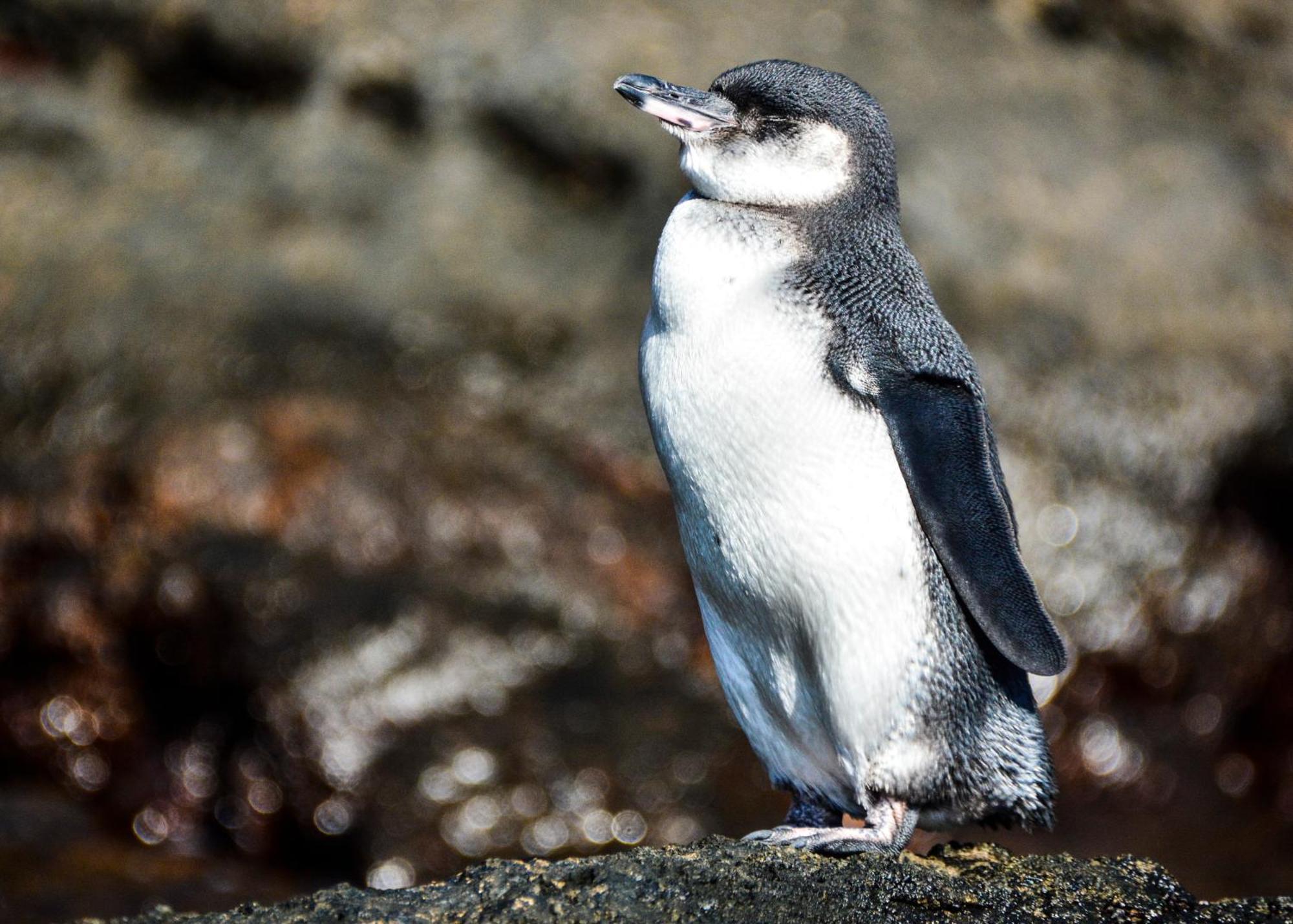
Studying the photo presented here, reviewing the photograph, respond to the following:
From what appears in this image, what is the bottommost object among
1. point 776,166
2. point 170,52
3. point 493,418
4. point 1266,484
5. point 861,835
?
point 493,418

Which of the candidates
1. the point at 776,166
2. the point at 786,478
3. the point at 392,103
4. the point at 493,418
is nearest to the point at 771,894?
the point at 786,478

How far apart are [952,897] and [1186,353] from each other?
4138 millimetres

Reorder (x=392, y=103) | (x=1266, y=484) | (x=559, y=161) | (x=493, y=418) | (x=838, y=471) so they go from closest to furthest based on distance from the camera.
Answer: (x=838, y=471) < (x=493, y=418) < (x=1266, y=484) < (x=559, y=161) < (x=392, y=103)

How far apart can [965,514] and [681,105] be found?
2.94ft

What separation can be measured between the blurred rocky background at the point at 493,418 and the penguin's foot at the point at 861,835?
2.67m

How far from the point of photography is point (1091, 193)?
6.12m

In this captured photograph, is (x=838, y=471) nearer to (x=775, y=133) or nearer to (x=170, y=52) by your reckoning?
(x=775, y=133)

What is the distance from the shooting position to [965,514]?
8.05 ft

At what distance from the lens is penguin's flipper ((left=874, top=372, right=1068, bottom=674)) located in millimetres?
2443

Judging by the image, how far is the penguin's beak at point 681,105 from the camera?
260cm

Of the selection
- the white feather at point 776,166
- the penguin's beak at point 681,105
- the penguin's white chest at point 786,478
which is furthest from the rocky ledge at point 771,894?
the penguin's beak at point 681,105

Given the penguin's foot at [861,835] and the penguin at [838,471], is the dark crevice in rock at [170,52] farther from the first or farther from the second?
the penguin's foot at [861,835]

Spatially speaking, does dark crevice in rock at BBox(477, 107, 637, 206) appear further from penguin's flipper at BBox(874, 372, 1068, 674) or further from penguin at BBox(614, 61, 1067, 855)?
penguin's flipper at BBox(874, 372, 1068, 674)

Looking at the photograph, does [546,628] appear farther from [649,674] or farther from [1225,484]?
[1225,484]
